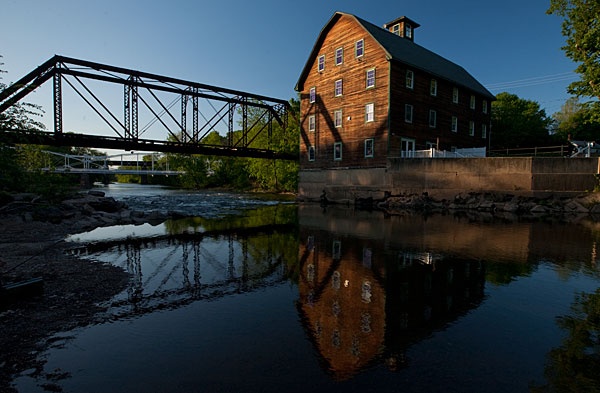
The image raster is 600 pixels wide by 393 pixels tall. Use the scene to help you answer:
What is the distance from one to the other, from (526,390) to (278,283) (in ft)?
18.2

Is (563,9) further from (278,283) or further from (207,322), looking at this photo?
(207,322)

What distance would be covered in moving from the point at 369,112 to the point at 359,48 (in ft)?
23.4

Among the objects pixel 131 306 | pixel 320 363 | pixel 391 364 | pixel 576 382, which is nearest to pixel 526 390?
pixel 576 382

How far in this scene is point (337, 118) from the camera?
37062 millimetres

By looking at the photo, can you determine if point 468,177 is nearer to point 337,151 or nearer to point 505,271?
point 337,151

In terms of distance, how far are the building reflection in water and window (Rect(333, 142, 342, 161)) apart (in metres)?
25.4

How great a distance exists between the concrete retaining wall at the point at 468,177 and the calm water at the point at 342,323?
17409mm

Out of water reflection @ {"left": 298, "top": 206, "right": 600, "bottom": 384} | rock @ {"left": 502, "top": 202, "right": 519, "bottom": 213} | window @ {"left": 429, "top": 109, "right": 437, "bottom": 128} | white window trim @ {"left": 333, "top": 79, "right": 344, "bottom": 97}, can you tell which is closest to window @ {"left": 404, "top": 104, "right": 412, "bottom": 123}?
window @ {"left": 429, "top": 109, "right": 437, "bottom": 128}

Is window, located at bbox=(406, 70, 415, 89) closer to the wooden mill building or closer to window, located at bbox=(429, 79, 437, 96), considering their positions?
the wooden mill building

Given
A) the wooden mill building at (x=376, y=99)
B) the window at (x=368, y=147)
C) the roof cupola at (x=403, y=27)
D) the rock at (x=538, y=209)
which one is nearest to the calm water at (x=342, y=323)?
the rock at (x=538, y=209)

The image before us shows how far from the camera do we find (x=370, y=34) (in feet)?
106

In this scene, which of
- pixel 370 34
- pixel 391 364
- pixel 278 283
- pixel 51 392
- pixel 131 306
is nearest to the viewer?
pixel 51 392

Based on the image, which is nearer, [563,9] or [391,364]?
[391,364]

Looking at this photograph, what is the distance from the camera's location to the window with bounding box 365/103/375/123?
32.9 m
